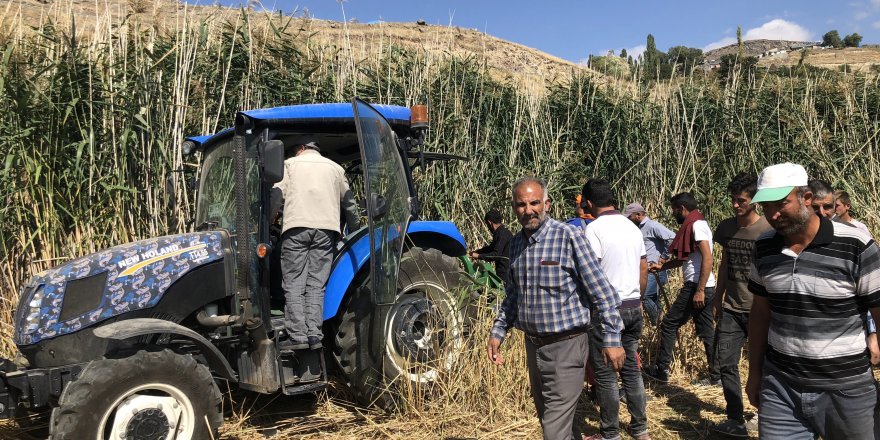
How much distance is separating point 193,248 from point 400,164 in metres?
1.46

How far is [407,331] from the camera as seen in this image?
13.6 ft

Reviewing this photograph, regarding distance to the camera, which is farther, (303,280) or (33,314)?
(303,280)

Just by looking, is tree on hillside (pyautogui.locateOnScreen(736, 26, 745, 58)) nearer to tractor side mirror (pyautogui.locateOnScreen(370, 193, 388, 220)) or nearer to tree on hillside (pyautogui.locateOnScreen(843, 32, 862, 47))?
tractor side mirror (pyautogui.locateOnScreen(370, 193, 388, 220))

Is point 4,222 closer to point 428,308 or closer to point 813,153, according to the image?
point 428,308

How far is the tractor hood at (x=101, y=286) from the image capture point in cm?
333

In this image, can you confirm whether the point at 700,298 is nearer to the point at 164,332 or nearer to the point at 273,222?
the point at 273,222

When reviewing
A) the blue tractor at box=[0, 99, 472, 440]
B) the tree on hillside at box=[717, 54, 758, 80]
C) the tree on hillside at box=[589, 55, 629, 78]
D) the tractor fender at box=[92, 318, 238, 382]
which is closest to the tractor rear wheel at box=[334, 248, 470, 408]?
the blue tractor at box=[0, 99, 472, 440]

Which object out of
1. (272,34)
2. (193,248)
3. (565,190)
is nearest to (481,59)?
(565,190)

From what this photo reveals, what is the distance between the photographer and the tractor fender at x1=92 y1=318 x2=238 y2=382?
10.5ft

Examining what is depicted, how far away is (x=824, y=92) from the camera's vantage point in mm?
8977

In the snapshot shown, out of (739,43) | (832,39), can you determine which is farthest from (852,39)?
(739,43)

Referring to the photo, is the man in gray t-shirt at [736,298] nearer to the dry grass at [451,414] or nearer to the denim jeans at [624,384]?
the dry grass at [451,414]

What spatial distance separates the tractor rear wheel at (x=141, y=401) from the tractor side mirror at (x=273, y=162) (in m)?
1.05

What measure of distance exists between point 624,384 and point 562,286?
Answer: 128cm
